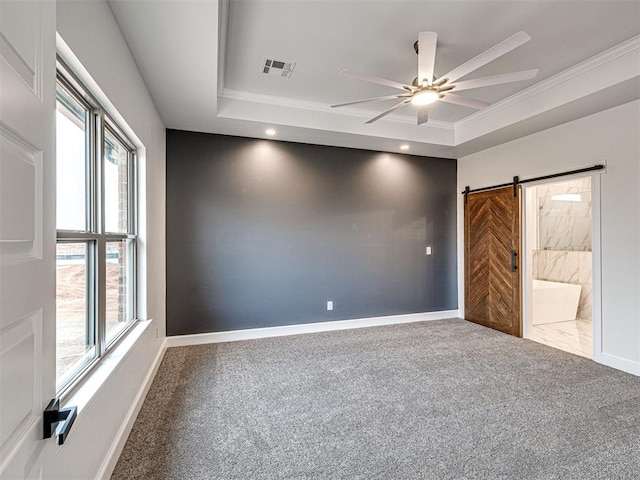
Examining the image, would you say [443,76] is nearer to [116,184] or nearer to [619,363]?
[116,184]

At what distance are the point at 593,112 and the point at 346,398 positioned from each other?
3792mm

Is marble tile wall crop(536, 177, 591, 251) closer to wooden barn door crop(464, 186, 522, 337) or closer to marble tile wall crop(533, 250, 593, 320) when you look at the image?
marble tile wall crop(533, 250, 593, 320)

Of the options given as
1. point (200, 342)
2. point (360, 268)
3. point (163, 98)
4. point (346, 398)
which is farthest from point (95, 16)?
point (360, 268)

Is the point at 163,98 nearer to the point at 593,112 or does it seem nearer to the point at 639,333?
the point at 593,112

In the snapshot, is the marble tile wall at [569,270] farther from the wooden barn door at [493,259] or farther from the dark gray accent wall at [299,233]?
the dark gray accent wall at [299,233]

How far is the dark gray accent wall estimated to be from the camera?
389 cm

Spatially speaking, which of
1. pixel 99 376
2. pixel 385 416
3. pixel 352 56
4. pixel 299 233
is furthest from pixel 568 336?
pixel 99 376

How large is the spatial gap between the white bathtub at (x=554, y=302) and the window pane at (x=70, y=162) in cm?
555

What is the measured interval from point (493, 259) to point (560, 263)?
2.29 m

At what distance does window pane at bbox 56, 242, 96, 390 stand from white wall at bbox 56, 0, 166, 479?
0.63 ft

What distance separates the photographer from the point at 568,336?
14.0 ft

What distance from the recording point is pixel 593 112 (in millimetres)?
3309

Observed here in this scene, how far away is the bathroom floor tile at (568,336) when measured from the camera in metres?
3.78

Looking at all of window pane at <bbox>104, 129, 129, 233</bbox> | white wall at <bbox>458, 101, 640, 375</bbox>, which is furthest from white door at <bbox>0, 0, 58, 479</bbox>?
white wall at <bbox>458, 101, 640, 375</bbox>
